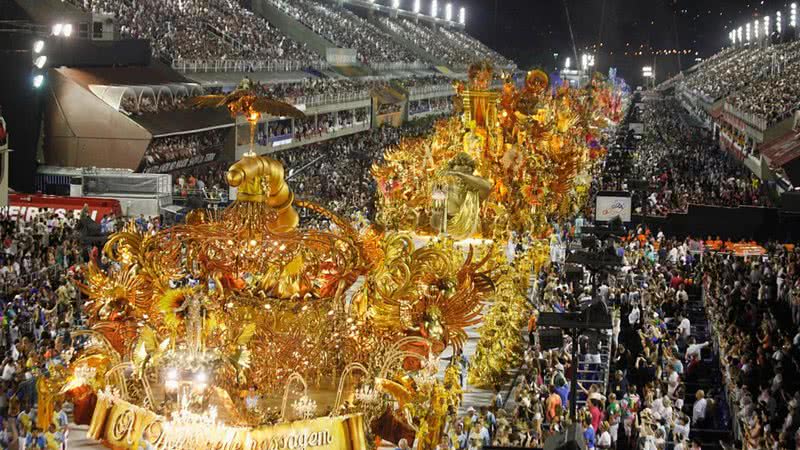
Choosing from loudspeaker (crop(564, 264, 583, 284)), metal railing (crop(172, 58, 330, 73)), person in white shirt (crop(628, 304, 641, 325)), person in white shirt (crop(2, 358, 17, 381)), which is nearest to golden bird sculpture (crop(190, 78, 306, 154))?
person in white shirt (crop(2, 358, 17, 381))

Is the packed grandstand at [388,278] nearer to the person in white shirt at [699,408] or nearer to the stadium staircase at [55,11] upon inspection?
the person in white shirt at [699,408]

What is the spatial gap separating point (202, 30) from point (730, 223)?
26330 mm

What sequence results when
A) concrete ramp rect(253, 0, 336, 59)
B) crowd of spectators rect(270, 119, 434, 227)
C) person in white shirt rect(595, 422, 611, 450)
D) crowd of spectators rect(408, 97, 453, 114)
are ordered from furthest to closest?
crowd of spectators rect(408, 97, 453, 114)
concrete ramp rect(253, 0, 336, 59)
crowd of spectators rect(270, 119, 434, 227)
person in white shirt rect(595, 422, 611, 450)

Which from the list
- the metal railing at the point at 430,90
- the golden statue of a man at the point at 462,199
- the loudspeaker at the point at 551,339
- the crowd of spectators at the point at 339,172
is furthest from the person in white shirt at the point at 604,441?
the metal railing at the point at 430,90

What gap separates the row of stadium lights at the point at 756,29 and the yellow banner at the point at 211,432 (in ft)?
243

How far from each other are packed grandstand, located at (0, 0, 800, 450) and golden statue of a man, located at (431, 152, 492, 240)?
50 mm

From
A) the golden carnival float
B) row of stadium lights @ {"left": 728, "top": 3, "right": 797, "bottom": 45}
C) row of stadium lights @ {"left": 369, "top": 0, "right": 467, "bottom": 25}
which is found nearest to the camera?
the golden carnival float

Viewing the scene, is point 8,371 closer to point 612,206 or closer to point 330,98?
point 612,206

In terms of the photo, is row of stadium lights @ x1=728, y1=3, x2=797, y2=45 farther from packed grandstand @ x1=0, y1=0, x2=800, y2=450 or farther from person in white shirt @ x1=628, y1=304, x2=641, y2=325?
person in white shirt @ x1=628, y1=304, x2=641, y2=325

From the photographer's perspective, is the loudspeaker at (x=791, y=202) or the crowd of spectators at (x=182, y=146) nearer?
the loudspeaker at (x=791, y=202)

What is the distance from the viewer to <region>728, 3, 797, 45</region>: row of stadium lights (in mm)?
82037

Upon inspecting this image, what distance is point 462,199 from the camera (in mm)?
26031

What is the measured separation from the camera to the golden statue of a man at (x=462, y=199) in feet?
84.4

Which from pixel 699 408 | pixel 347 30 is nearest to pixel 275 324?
pixel 699 408
